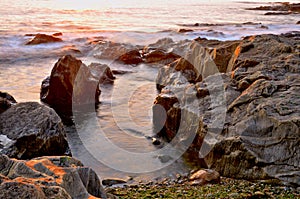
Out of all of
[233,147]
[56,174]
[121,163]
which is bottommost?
[121,163]

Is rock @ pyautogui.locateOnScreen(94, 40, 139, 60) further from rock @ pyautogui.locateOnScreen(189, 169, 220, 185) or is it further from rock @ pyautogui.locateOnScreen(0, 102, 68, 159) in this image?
rock @ pyautogui.locateOnScreen(189, 169, 220, 185)

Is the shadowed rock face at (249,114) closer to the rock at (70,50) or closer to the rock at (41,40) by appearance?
the rock at (70,50)

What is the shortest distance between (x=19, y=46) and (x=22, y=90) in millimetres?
11037

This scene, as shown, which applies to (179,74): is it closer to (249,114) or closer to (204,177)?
(249,114)

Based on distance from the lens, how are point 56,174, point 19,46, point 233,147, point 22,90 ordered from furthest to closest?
point 19,46 < point 22,90 < point 233,147 < point 56,174

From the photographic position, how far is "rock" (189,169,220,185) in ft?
18.9

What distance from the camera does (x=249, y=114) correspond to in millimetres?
6301

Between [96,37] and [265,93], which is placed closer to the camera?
[265,93]

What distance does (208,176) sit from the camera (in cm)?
582

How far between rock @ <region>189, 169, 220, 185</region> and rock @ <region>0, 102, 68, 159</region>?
231 centimetres

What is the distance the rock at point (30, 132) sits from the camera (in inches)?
253

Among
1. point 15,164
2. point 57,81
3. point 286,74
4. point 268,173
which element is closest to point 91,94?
point 57,81

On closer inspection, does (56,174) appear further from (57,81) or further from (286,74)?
(57,81)

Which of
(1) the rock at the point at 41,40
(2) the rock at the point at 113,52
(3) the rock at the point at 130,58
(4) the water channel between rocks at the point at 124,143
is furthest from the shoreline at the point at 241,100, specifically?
(1) the rock at the point at 41,40
